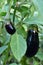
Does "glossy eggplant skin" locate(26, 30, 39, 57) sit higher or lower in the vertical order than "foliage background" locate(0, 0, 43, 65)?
lower

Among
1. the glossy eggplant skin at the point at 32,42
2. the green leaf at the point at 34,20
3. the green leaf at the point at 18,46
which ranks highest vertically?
the green leaf at the point at 34,20

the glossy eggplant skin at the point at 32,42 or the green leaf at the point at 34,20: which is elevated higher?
the green leaf at the point at 34,20

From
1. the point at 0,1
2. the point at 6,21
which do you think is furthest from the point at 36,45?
the point at 0,1

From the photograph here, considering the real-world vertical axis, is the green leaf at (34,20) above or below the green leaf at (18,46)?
above

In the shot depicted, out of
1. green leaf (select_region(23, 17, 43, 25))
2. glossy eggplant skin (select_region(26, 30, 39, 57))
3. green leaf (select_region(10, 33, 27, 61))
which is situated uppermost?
green leaf (select_region(23, 17, 43, 25))

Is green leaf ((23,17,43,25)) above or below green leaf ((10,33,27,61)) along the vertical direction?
above

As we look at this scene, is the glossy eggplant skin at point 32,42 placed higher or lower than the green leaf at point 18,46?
lower

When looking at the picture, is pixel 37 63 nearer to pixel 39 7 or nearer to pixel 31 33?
pixel 31 33

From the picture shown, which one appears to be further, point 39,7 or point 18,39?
point 18,39
